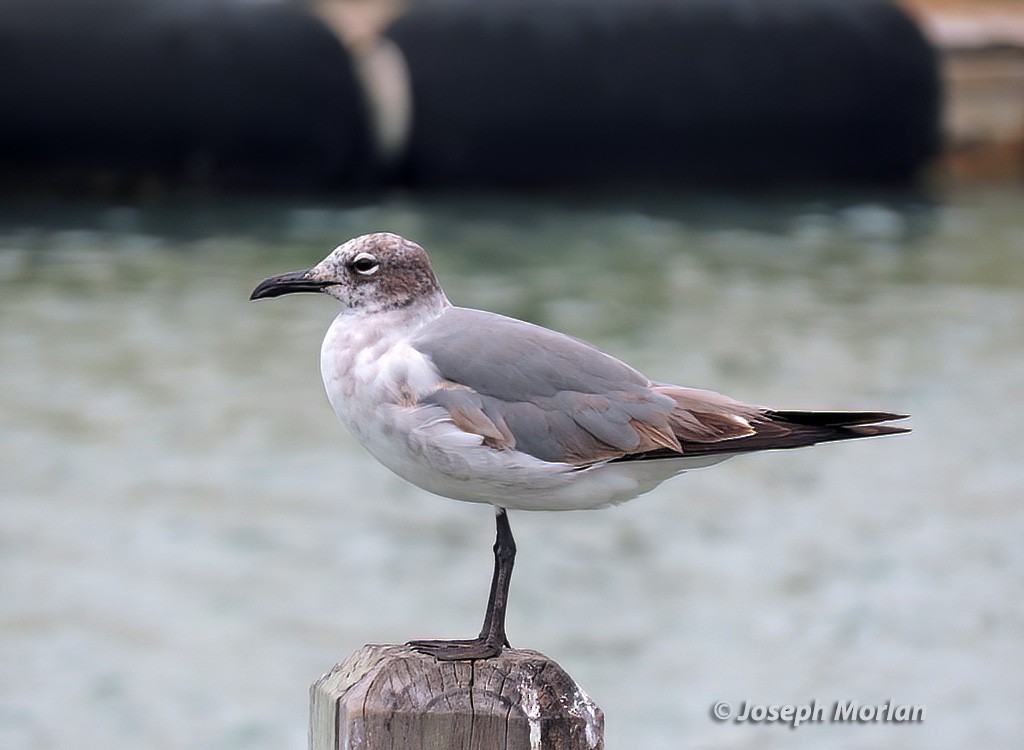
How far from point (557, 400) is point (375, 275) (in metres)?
0.42

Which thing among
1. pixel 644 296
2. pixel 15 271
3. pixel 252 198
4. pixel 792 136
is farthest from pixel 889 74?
pixel 15 271

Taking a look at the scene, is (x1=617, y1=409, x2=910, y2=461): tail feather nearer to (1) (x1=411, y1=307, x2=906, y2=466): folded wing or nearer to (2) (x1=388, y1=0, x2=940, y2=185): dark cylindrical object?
(1) (x1=411, y1=307, x2=906, y2=466): folded wing

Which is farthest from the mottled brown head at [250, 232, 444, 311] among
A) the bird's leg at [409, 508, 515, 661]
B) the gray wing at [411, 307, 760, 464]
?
the bird's leg at [409, 508, 515, 661]

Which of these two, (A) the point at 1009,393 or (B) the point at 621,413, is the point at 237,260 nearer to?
(A) the point at 1009,393

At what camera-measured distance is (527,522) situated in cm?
816

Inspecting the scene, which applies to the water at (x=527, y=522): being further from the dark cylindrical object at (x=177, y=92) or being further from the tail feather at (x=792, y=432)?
the tail feather at (x=792, y=432)

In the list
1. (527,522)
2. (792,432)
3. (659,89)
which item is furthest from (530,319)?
(792,432)

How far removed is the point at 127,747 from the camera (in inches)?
246

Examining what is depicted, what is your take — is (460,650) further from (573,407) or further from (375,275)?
(375,275)

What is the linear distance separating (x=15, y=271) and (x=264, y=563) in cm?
568

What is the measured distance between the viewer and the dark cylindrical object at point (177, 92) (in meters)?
13.9

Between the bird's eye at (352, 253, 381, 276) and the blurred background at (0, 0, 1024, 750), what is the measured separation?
3485mm

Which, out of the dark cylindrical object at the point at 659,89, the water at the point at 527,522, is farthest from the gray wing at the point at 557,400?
the dark cylindrical object at the point at 659,89

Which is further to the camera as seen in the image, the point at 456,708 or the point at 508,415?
the point at 508,415
